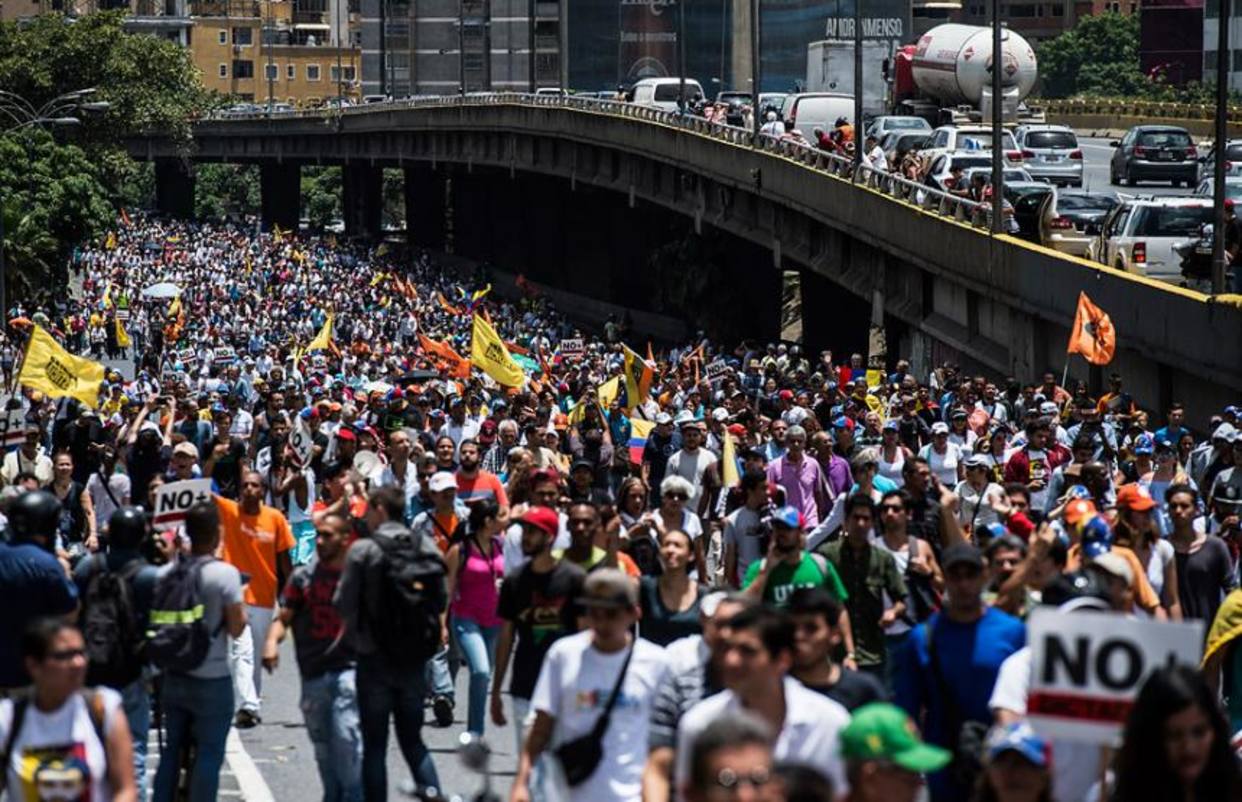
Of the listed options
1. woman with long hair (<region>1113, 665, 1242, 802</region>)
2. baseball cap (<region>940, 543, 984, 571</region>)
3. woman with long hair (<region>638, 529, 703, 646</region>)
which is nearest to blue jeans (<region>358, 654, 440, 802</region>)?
woman with long hair (<region>638, 529, 703, 646</region>)

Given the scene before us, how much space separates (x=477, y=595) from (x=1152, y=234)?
22.1 metres

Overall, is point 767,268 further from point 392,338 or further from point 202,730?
point 202,730

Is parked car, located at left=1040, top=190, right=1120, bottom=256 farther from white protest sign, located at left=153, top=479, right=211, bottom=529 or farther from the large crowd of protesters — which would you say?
white protest sign, located at left=153, top=479, right=211, bottom=529

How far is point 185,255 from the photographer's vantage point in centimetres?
10012

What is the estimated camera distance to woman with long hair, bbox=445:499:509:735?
13.5 meters

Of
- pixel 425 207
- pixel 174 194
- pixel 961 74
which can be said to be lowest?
pixel 174 194

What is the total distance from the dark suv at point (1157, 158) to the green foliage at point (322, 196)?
101185 mm

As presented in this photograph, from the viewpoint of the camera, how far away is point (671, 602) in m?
11.3

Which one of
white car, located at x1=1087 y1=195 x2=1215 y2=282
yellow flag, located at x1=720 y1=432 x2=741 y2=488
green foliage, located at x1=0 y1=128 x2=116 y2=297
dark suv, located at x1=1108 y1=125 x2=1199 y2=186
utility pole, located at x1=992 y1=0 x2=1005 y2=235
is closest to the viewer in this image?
yellow flag, located at x1=720 y1=432 x2=741 y2=488

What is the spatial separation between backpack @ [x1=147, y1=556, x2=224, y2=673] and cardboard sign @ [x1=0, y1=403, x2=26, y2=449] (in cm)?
901

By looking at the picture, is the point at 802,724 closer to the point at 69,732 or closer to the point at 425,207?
the point at 69,732

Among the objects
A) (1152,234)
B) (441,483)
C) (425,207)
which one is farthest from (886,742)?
(425,207)

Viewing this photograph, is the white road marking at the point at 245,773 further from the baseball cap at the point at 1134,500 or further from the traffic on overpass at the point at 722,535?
the baseball cap at the point at 1134,500

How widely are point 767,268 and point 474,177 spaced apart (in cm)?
3890
